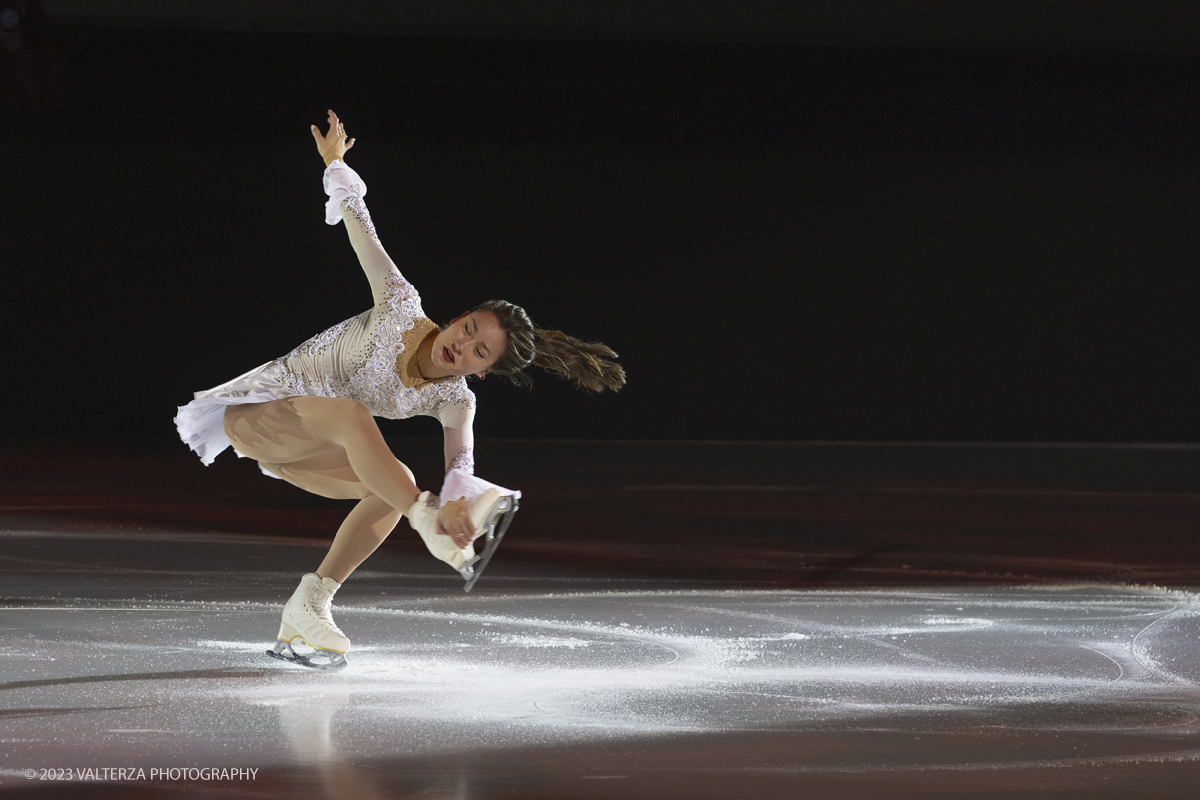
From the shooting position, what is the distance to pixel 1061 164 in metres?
10.6

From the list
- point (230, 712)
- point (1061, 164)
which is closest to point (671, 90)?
point (1061, 164)

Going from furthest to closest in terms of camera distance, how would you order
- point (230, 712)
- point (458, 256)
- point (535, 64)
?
point (458, 256) < point (535, 64) < point (230, 712)

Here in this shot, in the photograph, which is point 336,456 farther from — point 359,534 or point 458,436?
point 458,436

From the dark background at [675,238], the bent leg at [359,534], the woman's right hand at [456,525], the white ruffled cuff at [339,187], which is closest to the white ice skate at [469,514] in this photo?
the woman's right hand at [456,525]

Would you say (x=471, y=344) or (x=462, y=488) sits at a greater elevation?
(x=471, y=344)

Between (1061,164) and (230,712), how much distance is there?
9.46 meters

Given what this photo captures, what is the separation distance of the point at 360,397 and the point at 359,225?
1.36 feet

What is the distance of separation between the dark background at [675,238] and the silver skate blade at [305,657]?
735cm

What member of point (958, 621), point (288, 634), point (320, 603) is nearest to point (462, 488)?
point (320, 603)

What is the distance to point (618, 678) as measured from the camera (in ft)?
9.94

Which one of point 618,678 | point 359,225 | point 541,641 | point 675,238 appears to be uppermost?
point 675,238

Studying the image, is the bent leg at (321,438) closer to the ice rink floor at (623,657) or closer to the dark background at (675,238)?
the ice rink floor at (623,657)

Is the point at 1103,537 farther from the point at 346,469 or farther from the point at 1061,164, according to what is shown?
the point at 1061,164

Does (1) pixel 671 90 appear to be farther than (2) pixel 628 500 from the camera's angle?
Yes
